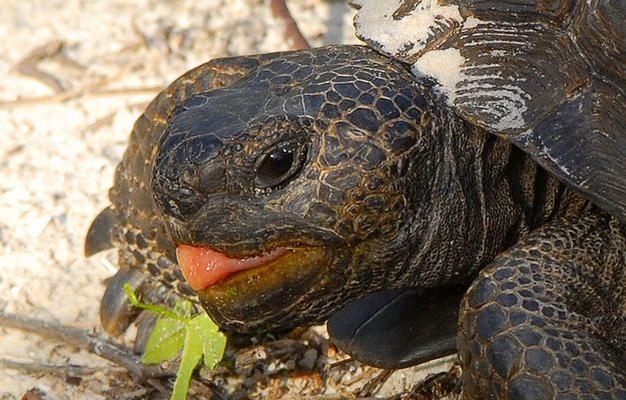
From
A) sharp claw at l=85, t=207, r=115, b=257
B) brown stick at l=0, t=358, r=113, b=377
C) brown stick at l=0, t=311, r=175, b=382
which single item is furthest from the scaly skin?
sharp claw at l=85, t=207, r=115, b=257

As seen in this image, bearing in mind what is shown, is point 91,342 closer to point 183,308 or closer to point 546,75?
point 183,308

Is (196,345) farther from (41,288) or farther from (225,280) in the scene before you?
(41,288)

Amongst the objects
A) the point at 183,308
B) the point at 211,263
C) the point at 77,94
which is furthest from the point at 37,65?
the point at 211,263

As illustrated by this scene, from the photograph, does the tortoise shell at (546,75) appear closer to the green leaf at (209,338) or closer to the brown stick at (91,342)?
the green leaf at (209,338)

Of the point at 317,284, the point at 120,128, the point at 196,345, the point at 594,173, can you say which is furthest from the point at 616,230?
the point at 120,128

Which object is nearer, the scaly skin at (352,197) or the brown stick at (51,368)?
the scaly skin at (352,197)

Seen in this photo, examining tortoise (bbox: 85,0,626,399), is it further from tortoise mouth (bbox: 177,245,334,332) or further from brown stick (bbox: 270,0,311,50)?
brown stick (bbox: 270,0,311,50)

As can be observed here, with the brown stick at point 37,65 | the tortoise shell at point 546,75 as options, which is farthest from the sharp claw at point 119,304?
the brown stick at point 37,65
